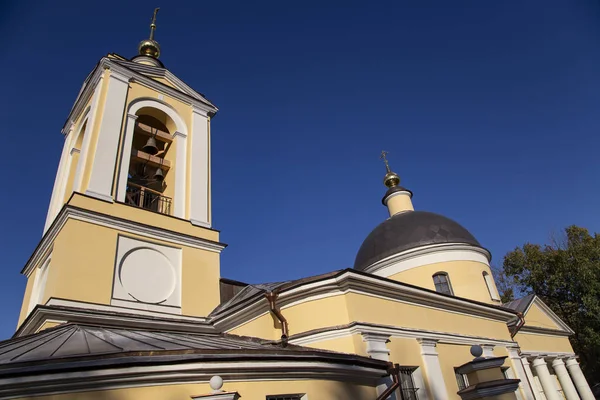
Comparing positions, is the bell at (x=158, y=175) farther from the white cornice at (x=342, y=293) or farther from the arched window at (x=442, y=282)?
the arched window at (x=442, y=282)

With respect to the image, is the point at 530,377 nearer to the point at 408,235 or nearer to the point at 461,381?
the point at 461,381

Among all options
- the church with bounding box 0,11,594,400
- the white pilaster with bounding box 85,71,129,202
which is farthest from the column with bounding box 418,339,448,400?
the white pilaster with bounding box 85,71,129,202

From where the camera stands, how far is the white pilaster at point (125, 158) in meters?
9.41

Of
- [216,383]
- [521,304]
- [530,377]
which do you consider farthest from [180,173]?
[521,304]

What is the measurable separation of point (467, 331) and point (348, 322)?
14.8ft

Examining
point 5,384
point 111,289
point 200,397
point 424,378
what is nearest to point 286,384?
point 200,397

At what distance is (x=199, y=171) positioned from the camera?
11117 millimetres

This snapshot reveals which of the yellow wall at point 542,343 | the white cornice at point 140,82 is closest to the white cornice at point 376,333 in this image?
the yellow wall at point 542,343

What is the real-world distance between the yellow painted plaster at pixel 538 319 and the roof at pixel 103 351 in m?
10.9

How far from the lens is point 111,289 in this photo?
8.16 meters

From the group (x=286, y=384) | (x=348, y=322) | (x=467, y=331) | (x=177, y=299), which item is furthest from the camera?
(x=467, y=331)

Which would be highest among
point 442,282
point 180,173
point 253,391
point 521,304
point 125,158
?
point 180,173

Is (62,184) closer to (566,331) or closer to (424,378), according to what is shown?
(424,378)

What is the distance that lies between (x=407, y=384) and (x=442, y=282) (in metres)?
6.23
